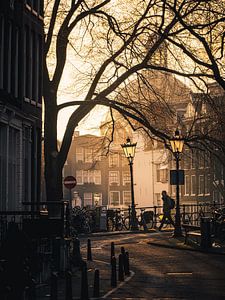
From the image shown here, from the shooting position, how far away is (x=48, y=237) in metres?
22.9

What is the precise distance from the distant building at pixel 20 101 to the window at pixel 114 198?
95.6m

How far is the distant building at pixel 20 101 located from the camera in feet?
87.8

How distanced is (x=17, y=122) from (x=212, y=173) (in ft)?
205

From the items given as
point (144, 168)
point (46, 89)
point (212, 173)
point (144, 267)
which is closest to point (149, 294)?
point (144, 267)

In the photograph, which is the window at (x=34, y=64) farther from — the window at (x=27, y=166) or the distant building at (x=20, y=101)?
the window at (x=27, y=166)

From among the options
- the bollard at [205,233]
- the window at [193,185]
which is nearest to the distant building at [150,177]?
the window at [193,185]

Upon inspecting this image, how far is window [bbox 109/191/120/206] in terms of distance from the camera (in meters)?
129

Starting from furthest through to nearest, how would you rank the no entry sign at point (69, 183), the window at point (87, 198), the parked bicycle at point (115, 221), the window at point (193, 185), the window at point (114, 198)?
the window at point (87, 198)
the window at point (114, 198)
the window at point (193, 185)
the parked bicycle at point (115, 221)
the no entry sign at point (69, 183)

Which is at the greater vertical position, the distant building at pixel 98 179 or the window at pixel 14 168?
the distant building at pixel 98 179

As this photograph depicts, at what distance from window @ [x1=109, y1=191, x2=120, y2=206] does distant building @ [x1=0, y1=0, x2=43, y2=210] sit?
3765 inches

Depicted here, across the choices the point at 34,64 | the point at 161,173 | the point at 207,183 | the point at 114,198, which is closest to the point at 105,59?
→ the point at 34,64

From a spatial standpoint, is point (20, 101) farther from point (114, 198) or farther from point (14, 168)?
point (114, 198)

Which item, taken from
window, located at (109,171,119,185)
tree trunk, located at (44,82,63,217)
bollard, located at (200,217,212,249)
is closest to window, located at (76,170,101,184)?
window, located at (109,171,119,185)

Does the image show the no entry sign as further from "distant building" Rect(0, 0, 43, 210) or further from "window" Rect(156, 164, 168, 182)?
"window" Rect(156, 164, 168, 182)
